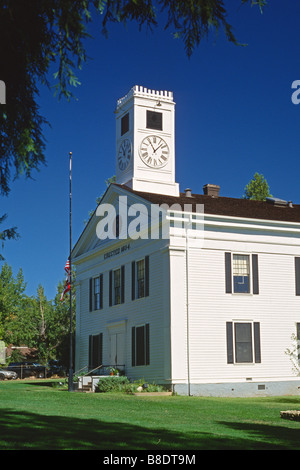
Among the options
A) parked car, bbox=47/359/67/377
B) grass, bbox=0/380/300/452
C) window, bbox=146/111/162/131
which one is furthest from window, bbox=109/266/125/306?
parked car, bbox=47/359/67/377

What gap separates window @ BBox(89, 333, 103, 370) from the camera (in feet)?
113

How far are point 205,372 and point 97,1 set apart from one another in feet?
68.5

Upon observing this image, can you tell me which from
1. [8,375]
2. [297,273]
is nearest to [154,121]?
[297,273]

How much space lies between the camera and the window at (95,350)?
34.3 metres

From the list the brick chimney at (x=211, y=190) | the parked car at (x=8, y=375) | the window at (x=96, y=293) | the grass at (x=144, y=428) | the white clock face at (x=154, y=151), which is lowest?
the grass at (x=144, y=428)

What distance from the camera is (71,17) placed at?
8328 mm

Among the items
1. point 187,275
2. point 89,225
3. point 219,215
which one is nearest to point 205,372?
point 187,275

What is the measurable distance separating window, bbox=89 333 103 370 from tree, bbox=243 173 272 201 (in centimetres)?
2118

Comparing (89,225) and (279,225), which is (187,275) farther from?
(89,225)

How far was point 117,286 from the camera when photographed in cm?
3341

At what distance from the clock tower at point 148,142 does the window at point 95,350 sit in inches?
331

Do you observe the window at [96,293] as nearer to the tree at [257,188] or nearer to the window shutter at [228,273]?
the window shutter at [228,273]

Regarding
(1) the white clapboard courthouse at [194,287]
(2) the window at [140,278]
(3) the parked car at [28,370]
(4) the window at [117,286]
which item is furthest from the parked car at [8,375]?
(2) the window at [140,278]

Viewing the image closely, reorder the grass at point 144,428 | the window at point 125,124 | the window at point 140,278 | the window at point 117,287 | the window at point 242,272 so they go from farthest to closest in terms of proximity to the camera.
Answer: the window at point 125,124
the window at point 117,287
the window at point 140,278
the window at point 242,272
the grass at point 144,428
